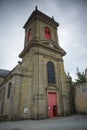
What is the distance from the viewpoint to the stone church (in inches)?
496

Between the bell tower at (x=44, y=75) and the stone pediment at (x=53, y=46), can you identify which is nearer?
the bell tower at (x=44, y=75)

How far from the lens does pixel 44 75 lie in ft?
50.0

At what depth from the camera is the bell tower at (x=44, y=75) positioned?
1323cm

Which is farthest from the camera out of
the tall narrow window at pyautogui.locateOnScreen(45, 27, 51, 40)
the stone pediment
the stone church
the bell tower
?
the tall narrow window at pyautogui.locateOnScreen(45, 27, 51, 40)

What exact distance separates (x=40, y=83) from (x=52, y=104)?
332cm

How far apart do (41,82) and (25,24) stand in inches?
555

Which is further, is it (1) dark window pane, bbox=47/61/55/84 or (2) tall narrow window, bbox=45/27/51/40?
(2) tall narrow window, bbox=45/27/51/40

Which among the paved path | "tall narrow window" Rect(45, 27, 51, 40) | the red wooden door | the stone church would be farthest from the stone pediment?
the paved path

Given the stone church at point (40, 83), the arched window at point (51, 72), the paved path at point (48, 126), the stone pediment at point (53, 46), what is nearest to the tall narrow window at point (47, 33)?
the stone church at point (40, 83)

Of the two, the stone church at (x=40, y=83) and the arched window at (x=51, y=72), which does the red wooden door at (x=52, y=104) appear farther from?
the arched window at (x=51, y=72)

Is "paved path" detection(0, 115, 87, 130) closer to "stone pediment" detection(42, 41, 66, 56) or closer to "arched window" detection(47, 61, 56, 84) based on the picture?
"arched window" detection(47, 61, 56, 84)

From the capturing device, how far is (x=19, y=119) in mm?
11695

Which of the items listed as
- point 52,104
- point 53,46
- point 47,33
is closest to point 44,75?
point 52,104

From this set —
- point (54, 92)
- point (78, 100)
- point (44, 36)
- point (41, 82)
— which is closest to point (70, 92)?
point (78, 100)
